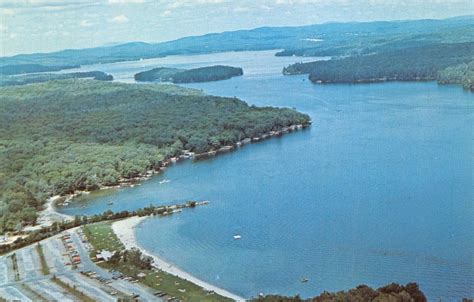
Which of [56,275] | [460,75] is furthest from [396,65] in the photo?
[56,275]

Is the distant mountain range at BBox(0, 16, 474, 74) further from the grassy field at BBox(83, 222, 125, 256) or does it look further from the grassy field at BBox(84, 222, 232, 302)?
the grassy field at BBox(84, 222, 232, 302)

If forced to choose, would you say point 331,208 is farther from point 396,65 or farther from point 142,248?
point 396,65

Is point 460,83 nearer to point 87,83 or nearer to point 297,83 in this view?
point 297,83

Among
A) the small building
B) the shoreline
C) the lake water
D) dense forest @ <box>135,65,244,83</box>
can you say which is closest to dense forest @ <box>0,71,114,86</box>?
dense forest @ <box>135,65,244,83</box>

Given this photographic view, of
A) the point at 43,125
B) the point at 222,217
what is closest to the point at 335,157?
the point at 222,217

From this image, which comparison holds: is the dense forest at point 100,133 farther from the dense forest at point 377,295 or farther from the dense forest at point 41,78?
the dense forest at point 41,78

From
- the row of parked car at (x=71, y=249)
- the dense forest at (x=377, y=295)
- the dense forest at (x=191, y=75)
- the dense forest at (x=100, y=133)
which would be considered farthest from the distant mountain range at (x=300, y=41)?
the dense forest at (x=377, y=295)
